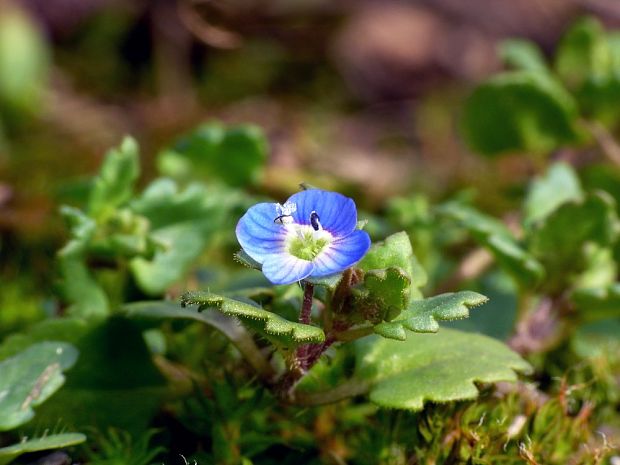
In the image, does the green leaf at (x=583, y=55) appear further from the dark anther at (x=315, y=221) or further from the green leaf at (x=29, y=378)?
the green leaf at (x=29, y=378)

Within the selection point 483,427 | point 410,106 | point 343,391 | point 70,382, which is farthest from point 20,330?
point 410,106

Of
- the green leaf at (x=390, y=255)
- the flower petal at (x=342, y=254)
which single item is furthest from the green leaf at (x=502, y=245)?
the flower petal at (x=342, y=254)

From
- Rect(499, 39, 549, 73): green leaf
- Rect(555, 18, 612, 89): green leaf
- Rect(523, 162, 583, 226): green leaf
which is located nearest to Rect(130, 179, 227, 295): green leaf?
Rect(523, 162, 583, 226): green leaf

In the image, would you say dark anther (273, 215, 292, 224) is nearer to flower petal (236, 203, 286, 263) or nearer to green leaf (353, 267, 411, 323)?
flower petal (236, 203, 286, 263)

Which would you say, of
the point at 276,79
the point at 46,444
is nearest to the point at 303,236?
the point at 46,444

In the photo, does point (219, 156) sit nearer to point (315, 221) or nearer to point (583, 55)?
point (315, 221)

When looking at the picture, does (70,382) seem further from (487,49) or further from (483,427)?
(487,49)
